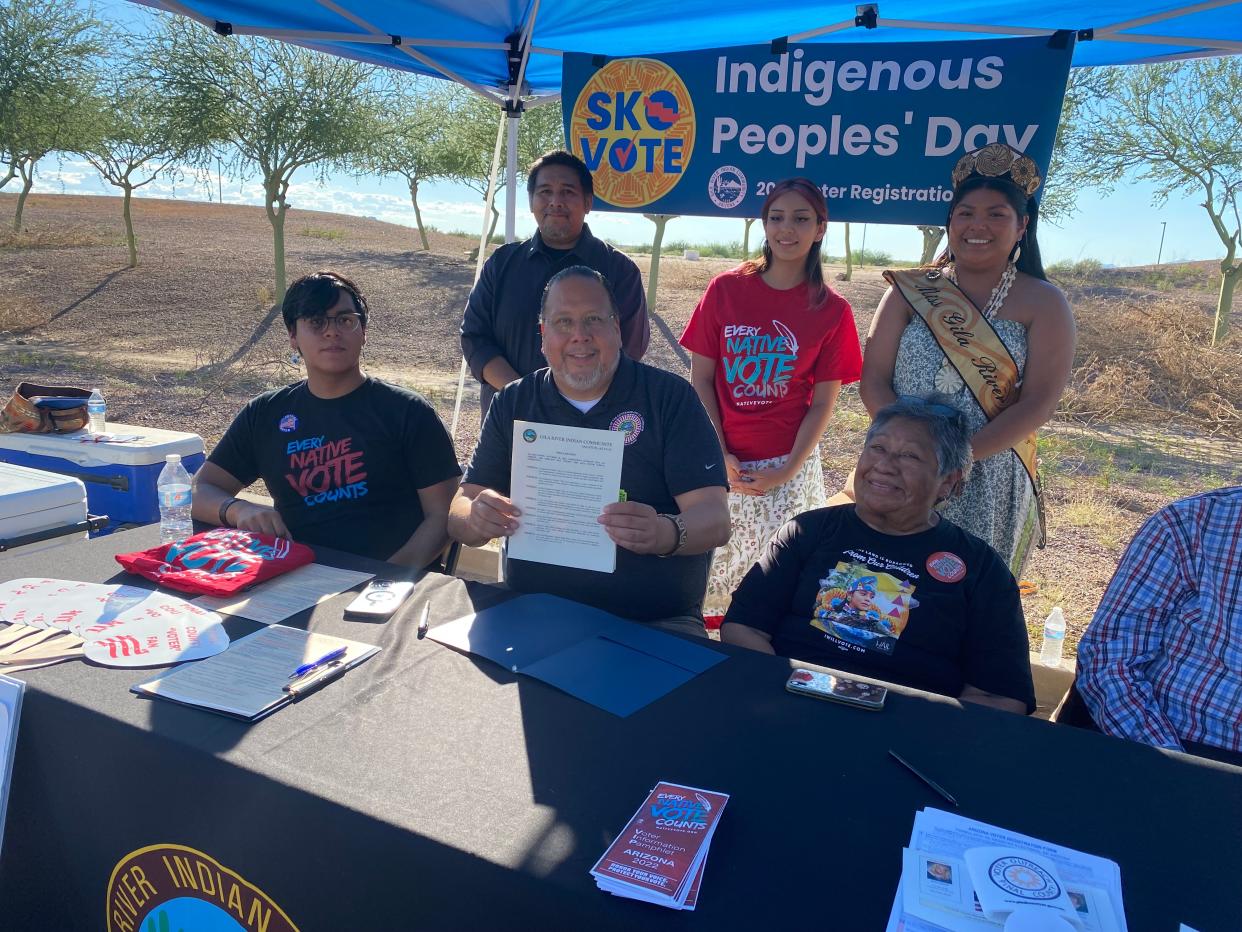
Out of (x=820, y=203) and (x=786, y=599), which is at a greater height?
(x=820, y=203)

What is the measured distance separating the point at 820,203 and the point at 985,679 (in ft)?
6.74

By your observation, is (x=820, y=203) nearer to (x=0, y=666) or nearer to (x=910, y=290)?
(x=910, y=290)

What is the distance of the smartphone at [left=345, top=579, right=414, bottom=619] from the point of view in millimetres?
1974

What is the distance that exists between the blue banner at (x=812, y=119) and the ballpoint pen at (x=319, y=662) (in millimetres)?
3055

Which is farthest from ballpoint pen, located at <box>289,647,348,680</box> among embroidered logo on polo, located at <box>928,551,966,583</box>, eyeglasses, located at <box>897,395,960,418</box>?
eyeglasses, located at <box>897,395,960,418</box>

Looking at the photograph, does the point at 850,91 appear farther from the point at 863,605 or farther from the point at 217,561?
the point at 217,561

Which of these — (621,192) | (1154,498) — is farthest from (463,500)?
(1154,498)

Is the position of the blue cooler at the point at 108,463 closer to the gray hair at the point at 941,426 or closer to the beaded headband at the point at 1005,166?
the gray hair at the point at 941,426

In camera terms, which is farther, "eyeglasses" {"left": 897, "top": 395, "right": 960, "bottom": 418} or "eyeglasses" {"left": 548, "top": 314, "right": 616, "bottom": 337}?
"eyeglasses" {"left": 548, "top": 314, "right": 616, "bottom": 337}

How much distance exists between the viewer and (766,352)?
3412 millimetres

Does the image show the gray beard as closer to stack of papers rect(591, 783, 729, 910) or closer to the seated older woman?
the seated older woman

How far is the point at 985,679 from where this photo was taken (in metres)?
2.04

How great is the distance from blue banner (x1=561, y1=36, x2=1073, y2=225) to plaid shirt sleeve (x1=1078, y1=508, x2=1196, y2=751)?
2.18 meters

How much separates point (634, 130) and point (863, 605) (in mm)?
2982
